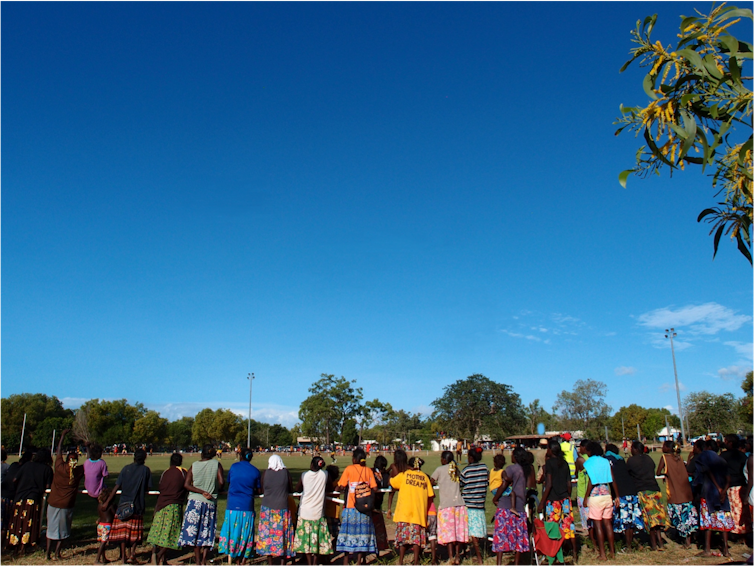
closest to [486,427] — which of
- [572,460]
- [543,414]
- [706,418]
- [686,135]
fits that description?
[543,414]

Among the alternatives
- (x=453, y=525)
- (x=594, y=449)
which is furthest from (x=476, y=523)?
(x=594, y=449)

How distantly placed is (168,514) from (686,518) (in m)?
8.64

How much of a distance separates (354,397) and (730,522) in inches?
2623

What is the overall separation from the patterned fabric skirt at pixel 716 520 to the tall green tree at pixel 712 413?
54.3 meters

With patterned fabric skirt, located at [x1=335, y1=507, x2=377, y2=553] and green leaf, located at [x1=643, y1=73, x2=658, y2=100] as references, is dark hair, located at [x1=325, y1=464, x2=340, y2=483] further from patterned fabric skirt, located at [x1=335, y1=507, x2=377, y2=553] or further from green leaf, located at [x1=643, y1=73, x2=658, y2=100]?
green leaf, located at [x1=643, y1=73, x2=658, y2=100]

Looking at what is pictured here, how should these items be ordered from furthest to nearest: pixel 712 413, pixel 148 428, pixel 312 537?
pixel 148 428
pixel 712 413
pixel 312 537

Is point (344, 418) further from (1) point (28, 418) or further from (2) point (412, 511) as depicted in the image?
(2) point (412, 511)

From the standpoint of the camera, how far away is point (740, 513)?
869 centimetres

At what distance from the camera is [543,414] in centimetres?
10031

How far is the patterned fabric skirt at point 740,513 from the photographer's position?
865 cm

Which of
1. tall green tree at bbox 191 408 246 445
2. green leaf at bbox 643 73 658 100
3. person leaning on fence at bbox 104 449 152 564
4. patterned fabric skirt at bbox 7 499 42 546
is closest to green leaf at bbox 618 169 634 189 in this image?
green leaf at bbox 643 73 658 100

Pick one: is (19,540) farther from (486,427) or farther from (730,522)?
(486,427)

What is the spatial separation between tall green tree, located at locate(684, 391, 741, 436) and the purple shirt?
60.4m

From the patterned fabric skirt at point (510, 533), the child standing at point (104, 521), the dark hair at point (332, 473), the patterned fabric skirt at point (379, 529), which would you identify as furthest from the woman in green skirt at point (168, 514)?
the patterned fabric skirt at point (510, 533)
